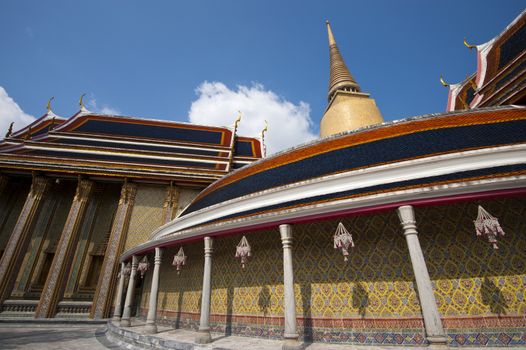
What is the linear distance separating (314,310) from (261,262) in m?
2.13

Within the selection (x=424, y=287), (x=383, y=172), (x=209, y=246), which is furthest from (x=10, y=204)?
(x=424, y=287)

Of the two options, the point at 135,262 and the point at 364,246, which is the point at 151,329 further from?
the point at 364,246

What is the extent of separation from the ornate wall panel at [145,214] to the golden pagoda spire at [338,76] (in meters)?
17.8

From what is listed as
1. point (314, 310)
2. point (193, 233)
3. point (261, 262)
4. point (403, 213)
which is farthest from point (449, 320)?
point (193, 233)

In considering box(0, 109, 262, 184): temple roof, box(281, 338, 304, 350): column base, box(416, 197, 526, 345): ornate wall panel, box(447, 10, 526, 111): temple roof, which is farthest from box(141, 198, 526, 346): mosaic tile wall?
box(0, 109, 262, 184): temple roof

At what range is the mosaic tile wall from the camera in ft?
18.3

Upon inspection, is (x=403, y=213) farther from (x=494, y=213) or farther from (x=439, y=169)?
(x=494, y=213)

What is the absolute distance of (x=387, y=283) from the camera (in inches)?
252

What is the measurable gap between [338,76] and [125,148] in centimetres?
2053

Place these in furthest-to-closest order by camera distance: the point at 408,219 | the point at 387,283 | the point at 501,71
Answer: the point at 501,71 < the point at 387,283 < the point at 408,219

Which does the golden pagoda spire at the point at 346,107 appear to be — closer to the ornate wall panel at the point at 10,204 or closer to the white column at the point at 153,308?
the white column at the point at 153,308

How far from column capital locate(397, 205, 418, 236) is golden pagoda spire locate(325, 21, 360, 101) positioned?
2086 centimetres

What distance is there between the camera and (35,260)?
55.1 feet

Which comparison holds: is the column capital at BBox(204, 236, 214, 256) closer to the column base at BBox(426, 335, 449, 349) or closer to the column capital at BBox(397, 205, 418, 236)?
the column capital at BBox(397, 205, 418, 236)
